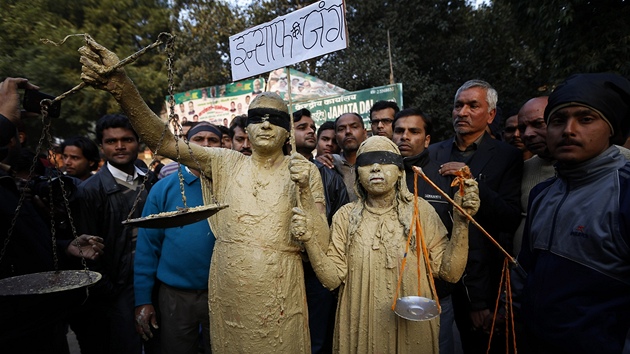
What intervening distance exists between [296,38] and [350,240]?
4.65ft

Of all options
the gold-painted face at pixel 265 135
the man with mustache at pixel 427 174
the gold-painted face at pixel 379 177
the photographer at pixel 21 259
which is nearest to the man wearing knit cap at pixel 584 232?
the man with mustache at pixel 427 174

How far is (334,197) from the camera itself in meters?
3.48

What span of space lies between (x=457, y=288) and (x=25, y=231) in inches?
128

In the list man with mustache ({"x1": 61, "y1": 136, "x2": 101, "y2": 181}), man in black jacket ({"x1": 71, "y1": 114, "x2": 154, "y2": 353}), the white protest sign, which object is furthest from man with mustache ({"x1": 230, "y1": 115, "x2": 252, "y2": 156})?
man with mustache ({"x1": 61, "y1": 136, "x2": 101, "y2": 181})

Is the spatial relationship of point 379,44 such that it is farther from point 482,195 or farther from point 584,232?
point 584,232

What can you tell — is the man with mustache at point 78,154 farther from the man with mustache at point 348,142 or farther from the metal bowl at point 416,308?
the metal bowl at point 416,308

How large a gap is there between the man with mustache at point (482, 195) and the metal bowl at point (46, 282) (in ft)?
7.74

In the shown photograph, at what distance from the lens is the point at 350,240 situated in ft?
8.01

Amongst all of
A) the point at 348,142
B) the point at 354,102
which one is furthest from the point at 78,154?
the point at 354,102

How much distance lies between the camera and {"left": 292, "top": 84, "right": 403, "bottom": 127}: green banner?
373 inches

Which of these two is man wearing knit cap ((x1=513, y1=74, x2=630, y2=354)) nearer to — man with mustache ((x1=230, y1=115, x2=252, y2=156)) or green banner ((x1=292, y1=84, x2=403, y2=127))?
man with mustache ((x1=230, y1=115, x2=252, y2=156))

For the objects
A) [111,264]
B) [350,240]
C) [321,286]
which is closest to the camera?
[350,240]

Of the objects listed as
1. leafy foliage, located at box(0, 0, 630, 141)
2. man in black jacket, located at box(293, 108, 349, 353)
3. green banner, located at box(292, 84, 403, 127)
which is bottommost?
man in black jacket, located at box(293, 108, 349, 353)

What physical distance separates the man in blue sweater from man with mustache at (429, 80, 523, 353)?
1907 millimetres
